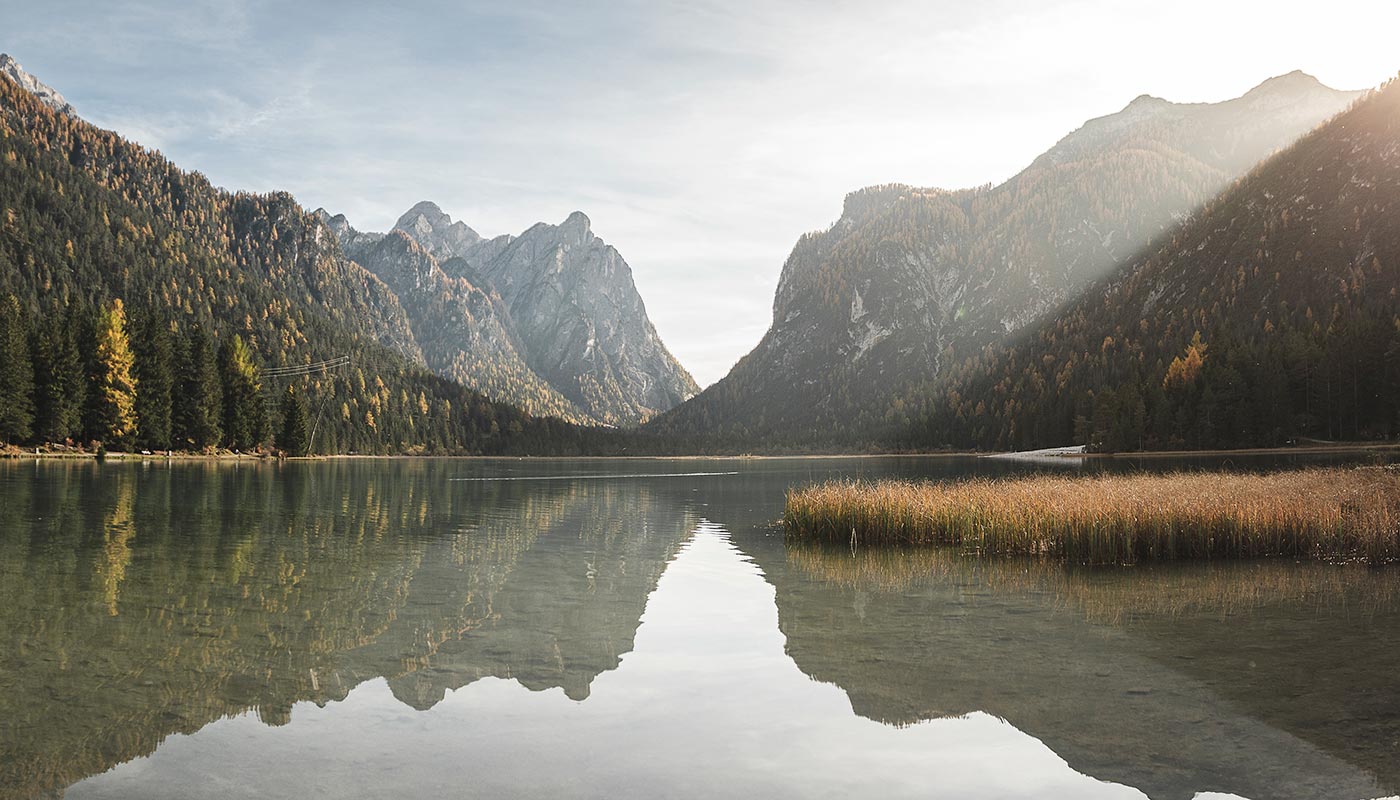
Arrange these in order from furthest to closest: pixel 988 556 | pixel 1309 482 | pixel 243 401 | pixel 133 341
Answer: pixel 243 401 < pixel 133 341 < pixel 1309 482 < pixel 988 556

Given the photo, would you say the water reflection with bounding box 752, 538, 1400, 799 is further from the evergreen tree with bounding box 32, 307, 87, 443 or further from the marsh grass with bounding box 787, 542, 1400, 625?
the evergreen tree with bounding box 32, 307, 87, 443

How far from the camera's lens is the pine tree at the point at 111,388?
4279 inches

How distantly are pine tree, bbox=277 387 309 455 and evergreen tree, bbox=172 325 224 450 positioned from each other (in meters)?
20.1

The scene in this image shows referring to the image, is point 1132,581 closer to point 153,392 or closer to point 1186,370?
point 153,392

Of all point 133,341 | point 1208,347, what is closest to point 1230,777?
point 133,341

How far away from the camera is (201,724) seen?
11125 millimetres

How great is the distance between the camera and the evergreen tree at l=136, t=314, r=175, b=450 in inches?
4508

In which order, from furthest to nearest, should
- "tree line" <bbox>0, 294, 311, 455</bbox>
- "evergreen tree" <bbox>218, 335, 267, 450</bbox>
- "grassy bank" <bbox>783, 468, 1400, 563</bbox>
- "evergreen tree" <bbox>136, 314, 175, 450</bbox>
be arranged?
1. "evergreen tree" <bbox>218, 335, 267, 450</bbox>
2. "evergreen tree" <bbox>136, 314, 175, 450</bbox>
3. "tree line" <bbox>0, 294, 311, 455</bbox>
4. "grassy bank" <bbox>783, 468, 1400, 563</bbox>

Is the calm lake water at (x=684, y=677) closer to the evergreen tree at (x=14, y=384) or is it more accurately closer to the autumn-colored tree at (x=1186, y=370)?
the evergreen tree at (x=14, y=384)

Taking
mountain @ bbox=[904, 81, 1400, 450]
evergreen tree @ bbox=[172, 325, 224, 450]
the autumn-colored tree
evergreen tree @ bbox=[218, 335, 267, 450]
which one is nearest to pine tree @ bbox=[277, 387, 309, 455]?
evergreen tree @ bbox=[218, 335, 267, 450]

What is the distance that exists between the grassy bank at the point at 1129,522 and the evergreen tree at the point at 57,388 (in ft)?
338

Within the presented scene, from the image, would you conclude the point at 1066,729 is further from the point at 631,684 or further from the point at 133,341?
the point at 133,341

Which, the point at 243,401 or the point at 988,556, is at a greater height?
the point at 243,401

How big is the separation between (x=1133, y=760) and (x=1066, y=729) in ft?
4.04
